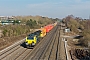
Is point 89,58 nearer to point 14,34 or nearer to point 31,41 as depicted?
point 31,41

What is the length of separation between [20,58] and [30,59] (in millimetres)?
1282

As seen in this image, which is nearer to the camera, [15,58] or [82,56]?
[15,58]

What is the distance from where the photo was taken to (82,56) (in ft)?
84.7

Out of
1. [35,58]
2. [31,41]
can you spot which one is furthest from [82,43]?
[35,58]

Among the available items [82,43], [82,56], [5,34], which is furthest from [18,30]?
[82,56]

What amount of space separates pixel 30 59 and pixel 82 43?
18.8 meters

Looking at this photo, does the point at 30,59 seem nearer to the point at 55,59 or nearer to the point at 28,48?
the point at 55,59

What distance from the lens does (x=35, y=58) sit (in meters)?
22.9

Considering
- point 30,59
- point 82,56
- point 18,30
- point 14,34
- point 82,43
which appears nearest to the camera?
point 30,59

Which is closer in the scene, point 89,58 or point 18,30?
point 89,58

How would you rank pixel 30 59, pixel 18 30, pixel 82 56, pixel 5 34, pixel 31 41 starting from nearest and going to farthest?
pixel 30 59 < pixel 82 56 < pixel 31 41 < pixel 5 34 < pixel 18 30

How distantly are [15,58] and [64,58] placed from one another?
5456 mm

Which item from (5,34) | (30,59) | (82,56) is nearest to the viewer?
(30,59)

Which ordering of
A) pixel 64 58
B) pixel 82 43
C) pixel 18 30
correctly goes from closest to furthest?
pixel 64 58 < pixel 82 43 < pixel 18 30
